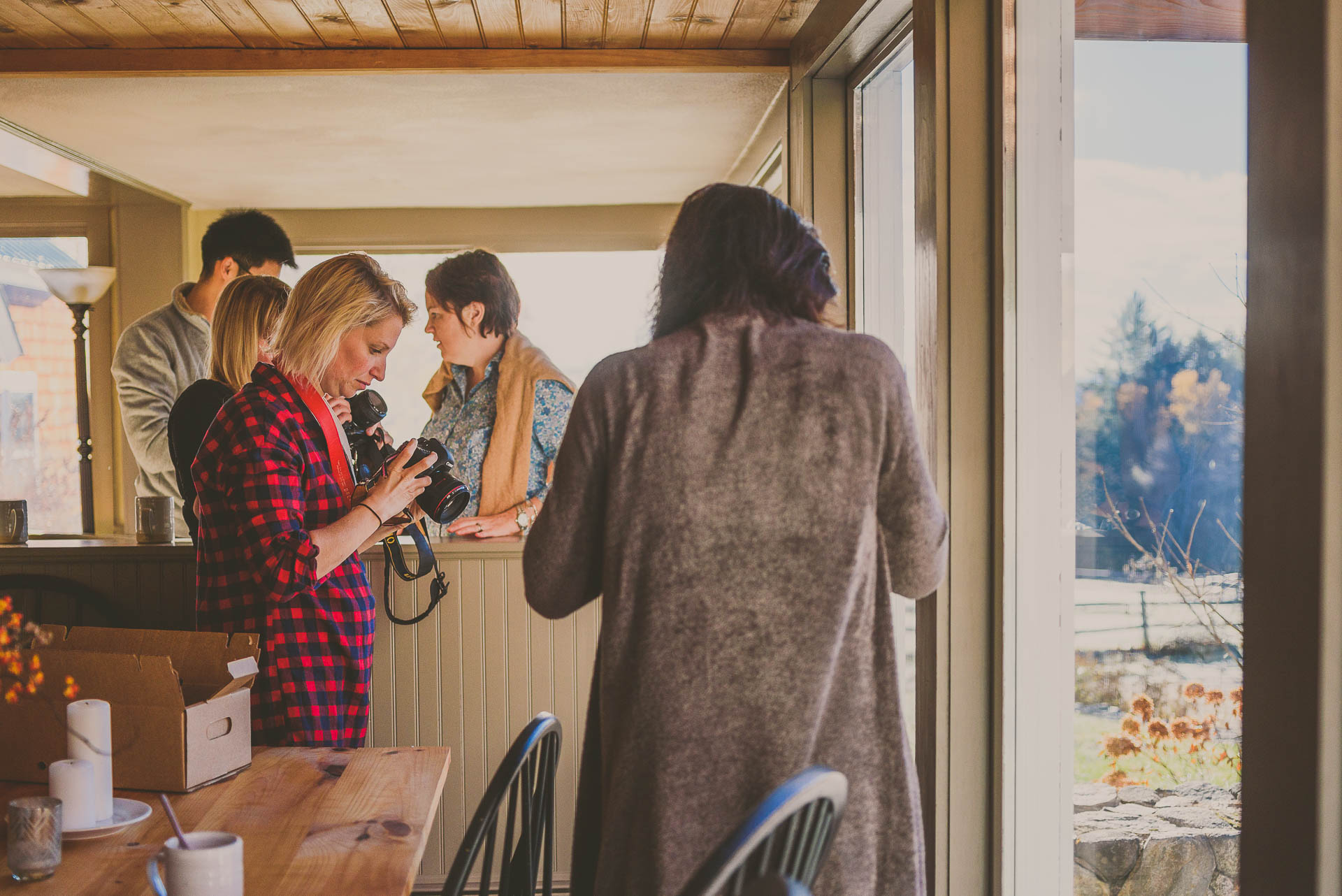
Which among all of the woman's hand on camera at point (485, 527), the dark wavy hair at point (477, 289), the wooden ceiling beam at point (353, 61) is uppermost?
the wooden ceiling beam at point (353, 61)

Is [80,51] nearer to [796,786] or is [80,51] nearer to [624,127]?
[624,127]

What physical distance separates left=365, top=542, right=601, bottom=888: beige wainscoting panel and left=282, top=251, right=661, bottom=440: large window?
2.67 meters

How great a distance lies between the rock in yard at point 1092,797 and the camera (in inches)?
54.4

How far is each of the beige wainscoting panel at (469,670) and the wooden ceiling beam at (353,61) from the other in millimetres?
1376

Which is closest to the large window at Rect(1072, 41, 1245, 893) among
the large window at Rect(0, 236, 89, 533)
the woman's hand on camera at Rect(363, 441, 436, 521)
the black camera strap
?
the woman's hand on camera at Rect(363, 441, 436, 521)

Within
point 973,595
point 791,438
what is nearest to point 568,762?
point 973,595

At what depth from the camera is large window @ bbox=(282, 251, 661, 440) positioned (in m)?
5.21

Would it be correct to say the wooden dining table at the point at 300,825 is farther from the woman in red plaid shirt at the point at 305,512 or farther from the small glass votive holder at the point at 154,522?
the small glass votive holder at the point at 154,522

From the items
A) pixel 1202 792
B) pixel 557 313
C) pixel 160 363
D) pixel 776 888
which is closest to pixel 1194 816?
pixel 1202 792

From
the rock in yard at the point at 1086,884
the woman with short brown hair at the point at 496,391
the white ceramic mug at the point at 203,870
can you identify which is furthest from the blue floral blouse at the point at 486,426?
the white ceramic mug at the point at 203,870

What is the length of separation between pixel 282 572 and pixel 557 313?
12.0 feet

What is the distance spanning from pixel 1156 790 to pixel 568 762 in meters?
1.75

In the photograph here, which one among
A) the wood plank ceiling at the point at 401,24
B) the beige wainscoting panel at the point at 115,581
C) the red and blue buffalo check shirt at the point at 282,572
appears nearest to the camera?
the red and blue buffalo check shirt at the point at 282,572

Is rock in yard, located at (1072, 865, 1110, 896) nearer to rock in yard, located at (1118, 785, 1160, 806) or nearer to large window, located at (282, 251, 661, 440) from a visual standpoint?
rock in yard, located at (1118, 785, 1160, 806)
